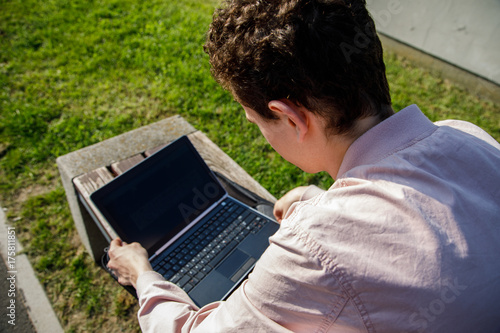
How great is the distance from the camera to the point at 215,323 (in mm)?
1005

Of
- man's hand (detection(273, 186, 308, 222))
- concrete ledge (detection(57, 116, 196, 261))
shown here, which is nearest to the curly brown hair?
man's hand (detection(273, 186, 308, 222))

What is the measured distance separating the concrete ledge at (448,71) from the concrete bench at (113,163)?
158 inches

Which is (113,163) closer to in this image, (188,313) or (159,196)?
(159,196)

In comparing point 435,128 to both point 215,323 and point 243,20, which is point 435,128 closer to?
point 243,20

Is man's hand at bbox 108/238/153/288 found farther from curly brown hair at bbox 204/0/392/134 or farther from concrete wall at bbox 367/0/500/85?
concrete wall at bbox 367/0/500/85

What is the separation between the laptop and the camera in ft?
4.97

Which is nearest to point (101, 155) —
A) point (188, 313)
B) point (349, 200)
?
point (188, 313)

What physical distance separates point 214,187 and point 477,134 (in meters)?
1.17

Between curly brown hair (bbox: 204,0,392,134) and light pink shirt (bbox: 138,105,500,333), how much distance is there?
0.16 m

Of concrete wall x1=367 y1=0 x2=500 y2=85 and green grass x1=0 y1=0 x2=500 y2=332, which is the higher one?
green grass x1=0 y1=0 x2=500 y2=332

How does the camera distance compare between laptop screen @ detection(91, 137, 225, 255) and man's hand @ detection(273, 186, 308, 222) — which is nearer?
laptop screen @ detection(91, 137, 225, 255)

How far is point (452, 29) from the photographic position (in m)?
4.64

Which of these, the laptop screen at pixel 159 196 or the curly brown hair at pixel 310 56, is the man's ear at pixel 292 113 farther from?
the laptop screen at pixel 159 196

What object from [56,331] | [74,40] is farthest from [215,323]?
[74,40]
